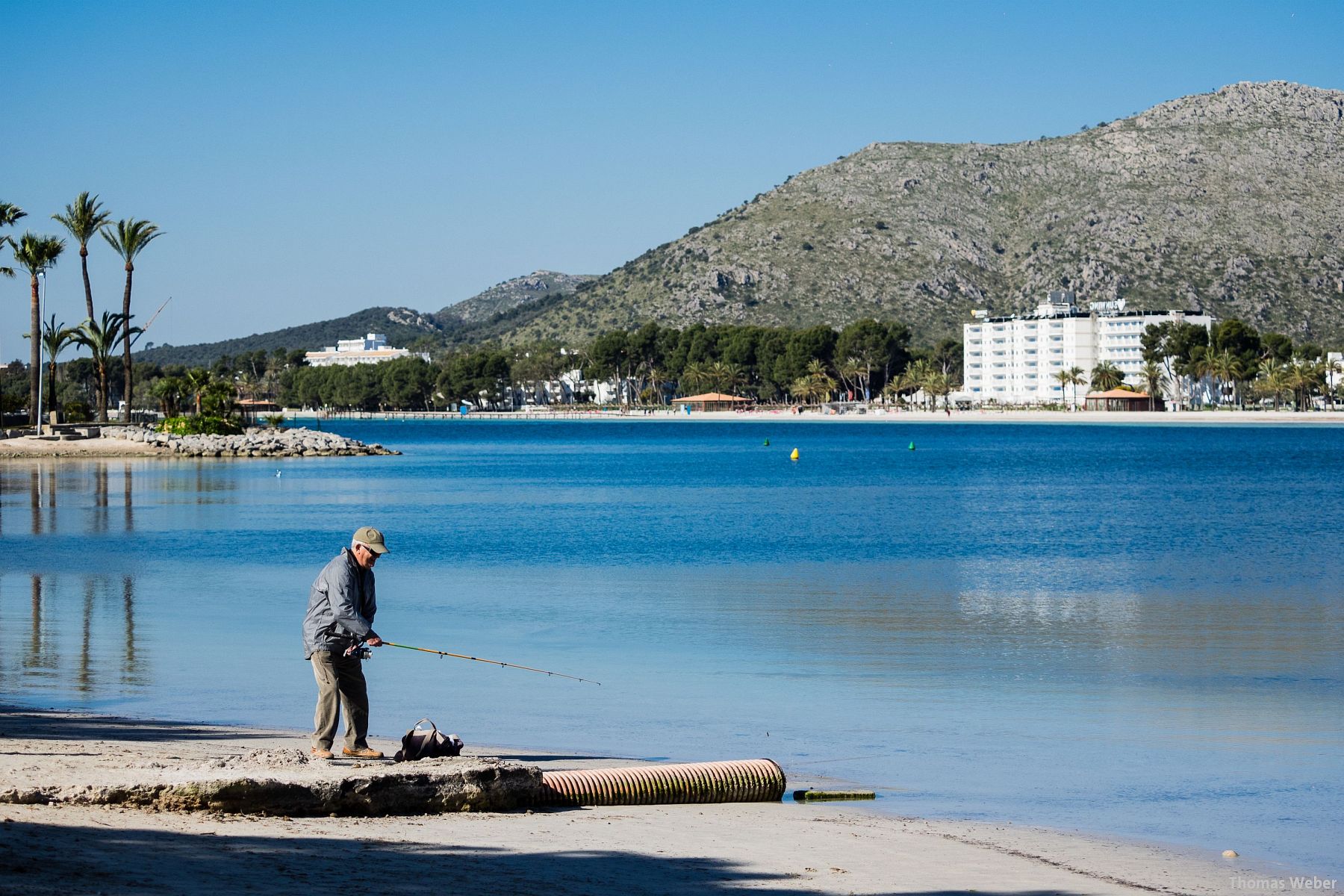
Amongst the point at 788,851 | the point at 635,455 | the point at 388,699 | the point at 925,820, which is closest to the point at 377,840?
the point at 788,851

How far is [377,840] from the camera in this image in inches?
308

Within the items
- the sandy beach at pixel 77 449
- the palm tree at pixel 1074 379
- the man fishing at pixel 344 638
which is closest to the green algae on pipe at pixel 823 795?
the man fishing at pixel 344 638

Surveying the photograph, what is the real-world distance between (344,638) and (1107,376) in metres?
179

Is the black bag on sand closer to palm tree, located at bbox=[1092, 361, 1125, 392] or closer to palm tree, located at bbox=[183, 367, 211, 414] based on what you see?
palm tree, located at bbox=[183, 367, 211, 414]

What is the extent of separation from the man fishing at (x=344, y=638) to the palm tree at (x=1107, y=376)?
178m

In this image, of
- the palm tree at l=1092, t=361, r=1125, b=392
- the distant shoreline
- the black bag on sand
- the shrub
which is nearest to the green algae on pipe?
the black bag on sand

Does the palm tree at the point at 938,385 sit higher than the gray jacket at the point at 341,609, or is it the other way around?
the palm tree at the point at 938,385

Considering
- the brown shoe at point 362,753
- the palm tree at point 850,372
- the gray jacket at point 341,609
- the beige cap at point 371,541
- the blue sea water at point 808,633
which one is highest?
the palm tree at point 850,372

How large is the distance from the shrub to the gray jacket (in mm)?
77756

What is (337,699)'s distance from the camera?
9.88m

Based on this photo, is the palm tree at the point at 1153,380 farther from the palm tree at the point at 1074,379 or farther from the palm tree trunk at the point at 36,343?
the palm tree trunk at the point at 36,343

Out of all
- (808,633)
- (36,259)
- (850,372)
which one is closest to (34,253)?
(36,259)

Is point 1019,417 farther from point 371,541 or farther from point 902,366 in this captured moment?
point 371,541

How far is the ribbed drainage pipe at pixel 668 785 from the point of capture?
9.30m
